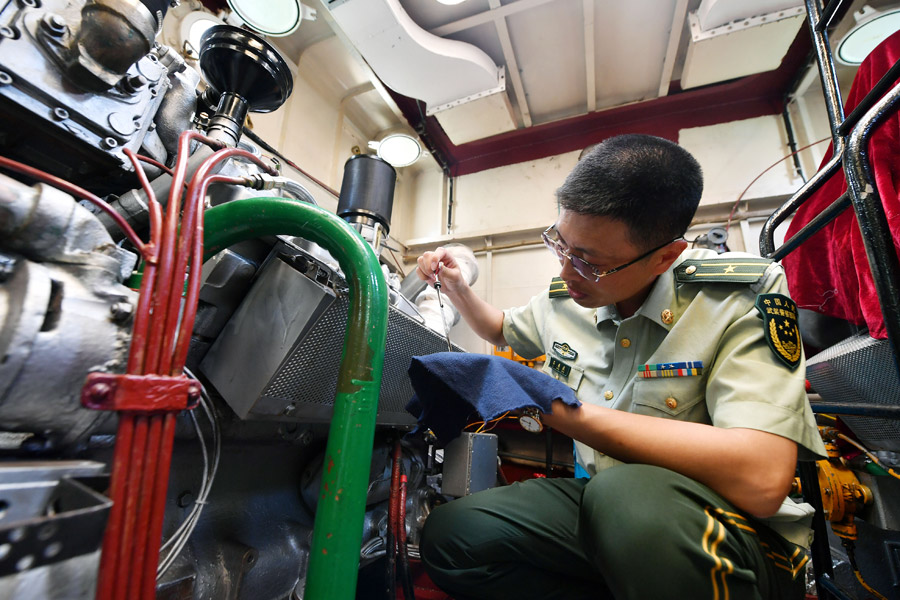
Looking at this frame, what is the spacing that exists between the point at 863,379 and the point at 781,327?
55cm

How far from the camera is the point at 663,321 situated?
2.97ft

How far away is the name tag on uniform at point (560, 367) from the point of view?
109cm

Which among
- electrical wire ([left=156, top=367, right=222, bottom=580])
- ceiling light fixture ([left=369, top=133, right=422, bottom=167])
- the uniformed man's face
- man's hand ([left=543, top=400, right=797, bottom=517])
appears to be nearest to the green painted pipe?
electrical wire ([left=156, top=367, right=222, bottom=580])

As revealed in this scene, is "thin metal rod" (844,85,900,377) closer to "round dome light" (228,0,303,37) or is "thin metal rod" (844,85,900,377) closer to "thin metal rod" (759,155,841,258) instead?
"thin metal rod" (759,155,841,258)

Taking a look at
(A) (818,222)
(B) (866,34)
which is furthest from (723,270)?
(B) (866,34)

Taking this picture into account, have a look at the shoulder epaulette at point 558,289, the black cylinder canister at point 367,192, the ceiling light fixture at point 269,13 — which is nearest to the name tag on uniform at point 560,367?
the shoulder epaulette at point 558,289

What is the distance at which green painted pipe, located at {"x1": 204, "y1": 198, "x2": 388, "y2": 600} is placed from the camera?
50cm

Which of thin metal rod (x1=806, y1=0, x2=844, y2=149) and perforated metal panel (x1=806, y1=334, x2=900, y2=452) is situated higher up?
thin metal rod (x1=806, y1=0, x2=844, y2=149)

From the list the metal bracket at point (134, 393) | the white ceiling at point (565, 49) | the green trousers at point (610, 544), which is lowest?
the green trousers at point (610, 544)

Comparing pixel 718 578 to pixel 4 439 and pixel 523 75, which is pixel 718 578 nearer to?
pixel 4 439

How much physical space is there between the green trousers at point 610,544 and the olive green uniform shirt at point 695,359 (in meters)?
0.17

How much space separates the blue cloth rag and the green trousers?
0.67ft

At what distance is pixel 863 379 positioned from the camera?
39.7 inches

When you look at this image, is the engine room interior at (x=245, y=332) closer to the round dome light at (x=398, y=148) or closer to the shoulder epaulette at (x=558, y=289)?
the shoulder epaulette at (x=558, y=289)
